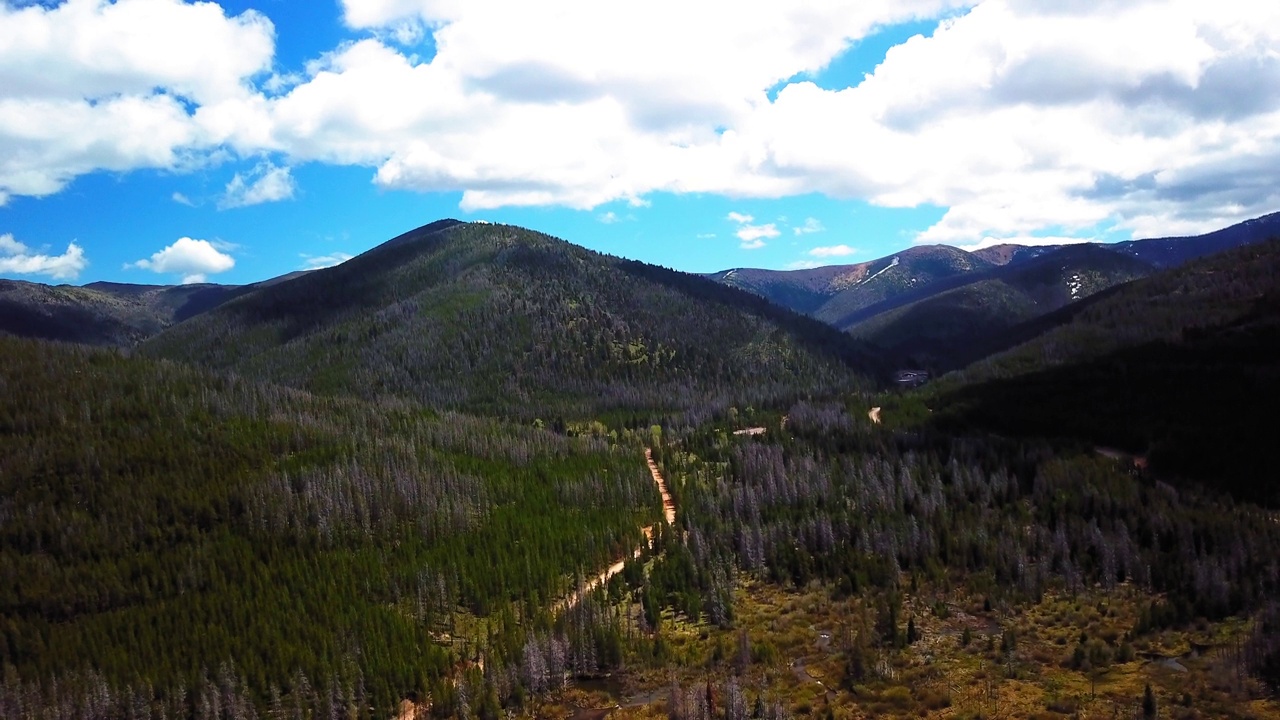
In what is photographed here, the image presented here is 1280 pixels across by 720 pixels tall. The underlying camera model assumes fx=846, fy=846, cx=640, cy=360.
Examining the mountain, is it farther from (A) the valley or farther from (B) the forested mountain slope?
(B) the forested mountain slope

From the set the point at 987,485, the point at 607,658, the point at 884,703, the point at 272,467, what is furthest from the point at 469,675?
the point at 987,485

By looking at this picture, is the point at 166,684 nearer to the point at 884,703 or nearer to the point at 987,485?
the point at 884,703

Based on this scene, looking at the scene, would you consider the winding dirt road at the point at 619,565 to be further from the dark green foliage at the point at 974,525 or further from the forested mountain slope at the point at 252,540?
the dark green foliage at the point at 974,525

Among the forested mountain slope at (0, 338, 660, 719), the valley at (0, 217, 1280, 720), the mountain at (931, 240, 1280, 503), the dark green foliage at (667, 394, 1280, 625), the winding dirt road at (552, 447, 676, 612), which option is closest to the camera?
the valley at (0, 217, 1280, 720)

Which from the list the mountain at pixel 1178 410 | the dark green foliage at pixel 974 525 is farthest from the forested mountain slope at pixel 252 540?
the mountain at pixel 1178 410

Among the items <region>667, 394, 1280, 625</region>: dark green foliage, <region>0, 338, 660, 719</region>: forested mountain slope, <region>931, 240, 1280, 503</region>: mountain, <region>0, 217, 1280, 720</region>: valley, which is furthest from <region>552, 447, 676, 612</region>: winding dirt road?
<region>931, 240, 1280, 503</region>: mountain
